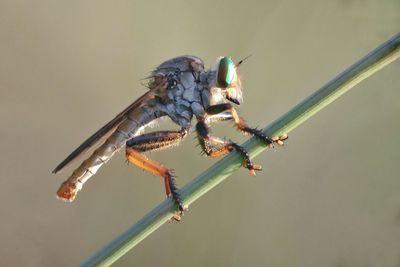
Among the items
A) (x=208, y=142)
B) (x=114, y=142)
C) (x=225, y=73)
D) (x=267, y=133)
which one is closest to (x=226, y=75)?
(x=225, y=73)

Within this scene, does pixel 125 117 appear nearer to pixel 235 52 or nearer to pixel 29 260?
pixel 235 52

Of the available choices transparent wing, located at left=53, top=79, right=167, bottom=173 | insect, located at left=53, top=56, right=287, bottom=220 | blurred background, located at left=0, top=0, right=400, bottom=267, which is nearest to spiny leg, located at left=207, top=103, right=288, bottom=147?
insect, located at left=53, top=56, right=287, bottom=220

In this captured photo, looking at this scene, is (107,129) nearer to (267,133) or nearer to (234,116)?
(234,116)

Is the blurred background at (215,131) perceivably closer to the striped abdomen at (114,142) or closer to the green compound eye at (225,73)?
the striped abdomen at (114,142)

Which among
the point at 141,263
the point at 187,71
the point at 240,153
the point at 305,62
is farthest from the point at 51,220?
the point at 240,153

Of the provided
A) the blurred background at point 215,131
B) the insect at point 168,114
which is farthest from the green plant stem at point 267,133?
the blurred background at point 215,131

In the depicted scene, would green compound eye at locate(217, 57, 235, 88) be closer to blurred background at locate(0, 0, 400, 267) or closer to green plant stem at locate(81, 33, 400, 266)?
green plant stem at locate(81, 33, 400, 266)

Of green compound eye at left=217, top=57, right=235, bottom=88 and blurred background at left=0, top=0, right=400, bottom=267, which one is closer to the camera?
green compound eye at left=217, top=57, right=235, bottom=88
